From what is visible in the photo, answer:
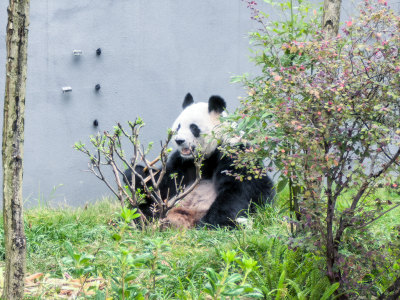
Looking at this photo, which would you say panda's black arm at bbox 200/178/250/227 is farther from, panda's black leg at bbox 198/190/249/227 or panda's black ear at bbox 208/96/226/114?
panda's black ear at bbox 208/96/226/114

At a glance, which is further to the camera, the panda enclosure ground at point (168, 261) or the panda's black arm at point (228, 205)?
the panda's black arm at point (228, 205)

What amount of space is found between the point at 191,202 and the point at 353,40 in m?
2.46

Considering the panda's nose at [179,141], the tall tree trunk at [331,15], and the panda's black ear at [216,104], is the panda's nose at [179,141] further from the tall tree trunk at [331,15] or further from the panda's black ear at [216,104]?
the tall tree trunk at [331,15]

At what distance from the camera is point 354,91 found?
234cm

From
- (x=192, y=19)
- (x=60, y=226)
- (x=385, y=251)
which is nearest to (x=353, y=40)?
(x=385, y=251)

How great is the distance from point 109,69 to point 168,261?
286 centimetres

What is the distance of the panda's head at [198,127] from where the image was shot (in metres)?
4.48

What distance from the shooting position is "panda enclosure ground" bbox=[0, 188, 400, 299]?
8.04ft

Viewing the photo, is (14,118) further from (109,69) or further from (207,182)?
(109,69)

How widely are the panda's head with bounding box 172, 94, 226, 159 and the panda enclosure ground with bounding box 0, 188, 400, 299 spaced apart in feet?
2.59

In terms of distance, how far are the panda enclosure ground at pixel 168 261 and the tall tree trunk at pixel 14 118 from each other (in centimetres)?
31

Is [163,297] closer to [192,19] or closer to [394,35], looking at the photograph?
[394,35]

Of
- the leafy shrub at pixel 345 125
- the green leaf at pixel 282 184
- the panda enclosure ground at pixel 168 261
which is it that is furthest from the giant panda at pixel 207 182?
the leafy shrub at pixel 345 125

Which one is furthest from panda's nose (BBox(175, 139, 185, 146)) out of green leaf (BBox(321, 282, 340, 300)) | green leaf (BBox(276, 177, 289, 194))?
green leaf (BBox(321, 282, 340, 300))
